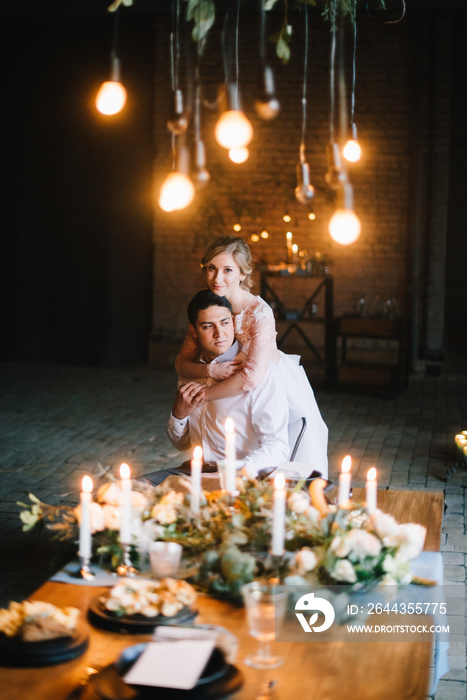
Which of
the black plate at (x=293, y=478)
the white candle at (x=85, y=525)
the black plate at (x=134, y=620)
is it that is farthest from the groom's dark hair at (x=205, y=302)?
the black plate at (x=134, y=620)

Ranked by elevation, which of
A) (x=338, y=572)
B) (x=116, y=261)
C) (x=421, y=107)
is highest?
(x=421, y=107)

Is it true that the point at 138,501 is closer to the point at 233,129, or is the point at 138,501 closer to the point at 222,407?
the point at 233,129

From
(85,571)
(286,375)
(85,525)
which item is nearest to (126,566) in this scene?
(85,571)

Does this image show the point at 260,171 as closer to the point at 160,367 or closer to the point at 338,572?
the point at 160,367

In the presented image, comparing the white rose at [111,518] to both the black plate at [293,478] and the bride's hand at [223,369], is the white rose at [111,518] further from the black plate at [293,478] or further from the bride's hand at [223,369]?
the bride's hand at [223,369]

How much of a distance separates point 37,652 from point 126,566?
1.54ft

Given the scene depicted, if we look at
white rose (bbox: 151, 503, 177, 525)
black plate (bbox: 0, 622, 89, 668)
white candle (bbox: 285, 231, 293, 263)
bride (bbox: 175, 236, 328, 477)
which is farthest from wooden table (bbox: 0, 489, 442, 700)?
white candle (bbox: 285, 231, 293, 263)

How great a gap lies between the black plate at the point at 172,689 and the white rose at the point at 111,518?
1.72ft

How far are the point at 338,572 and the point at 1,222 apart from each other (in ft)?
28.6

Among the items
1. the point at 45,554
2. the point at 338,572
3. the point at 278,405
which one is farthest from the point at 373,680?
the point at 45,554

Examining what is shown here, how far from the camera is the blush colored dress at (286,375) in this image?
3.40 m

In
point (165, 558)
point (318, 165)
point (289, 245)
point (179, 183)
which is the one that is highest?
point (318, 165)

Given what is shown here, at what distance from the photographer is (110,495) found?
88.0 inches

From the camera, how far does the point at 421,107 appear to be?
917cm
